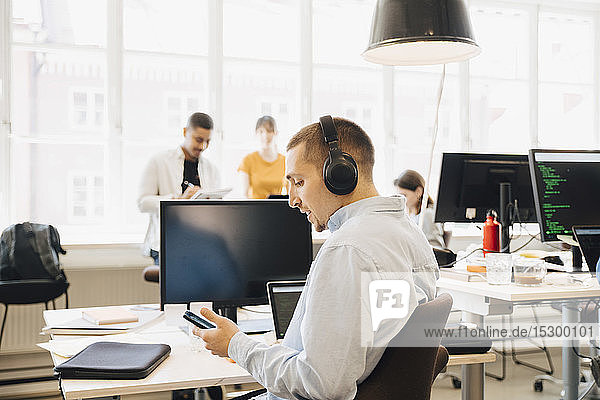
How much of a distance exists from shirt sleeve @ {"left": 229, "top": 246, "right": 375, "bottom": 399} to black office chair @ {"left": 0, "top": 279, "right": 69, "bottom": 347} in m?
2.95

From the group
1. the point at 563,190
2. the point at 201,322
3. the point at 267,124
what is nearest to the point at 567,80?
the point at 267,124

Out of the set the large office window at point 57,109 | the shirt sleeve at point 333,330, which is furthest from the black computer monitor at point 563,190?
the large office window at point 57,109

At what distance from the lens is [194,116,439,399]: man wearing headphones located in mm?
1027

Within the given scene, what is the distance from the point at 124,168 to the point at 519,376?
3.05 metres

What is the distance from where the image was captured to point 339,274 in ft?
3.43

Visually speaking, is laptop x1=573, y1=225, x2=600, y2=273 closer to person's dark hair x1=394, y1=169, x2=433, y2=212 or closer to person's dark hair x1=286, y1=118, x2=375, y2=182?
person's dark hair x1=286, y1=118, x2=375, y2=182

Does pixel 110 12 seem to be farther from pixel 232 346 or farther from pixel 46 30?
pixel 232 346

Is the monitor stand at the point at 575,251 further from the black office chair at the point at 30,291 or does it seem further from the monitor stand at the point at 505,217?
the black office chair at the point at 30,291

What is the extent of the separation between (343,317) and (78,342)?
38.5 inches

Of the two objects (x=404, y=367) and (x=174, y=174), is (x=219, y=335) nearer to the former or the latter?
(x=404, y=367)

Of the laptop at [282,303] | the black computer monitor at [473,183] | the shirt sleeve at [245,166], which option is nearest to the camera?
the laptop at [282,303]

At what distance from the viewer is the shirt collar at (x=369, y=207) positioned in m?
1.19

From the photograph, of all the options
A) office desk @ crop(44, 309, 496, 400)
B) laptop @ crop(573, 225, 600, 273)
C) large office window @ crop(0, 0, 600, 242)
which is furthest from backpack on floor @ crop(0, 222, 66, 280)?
laptop @ crop(573, 225, 600, 273)

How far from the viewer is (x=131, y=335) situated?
1.79 m
